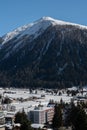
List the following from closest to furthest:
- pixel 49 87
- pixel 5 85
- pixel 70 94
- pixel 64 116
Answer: pixel 64 116 → pixel 70 94 → pixel 49 87 → pixel 5 85

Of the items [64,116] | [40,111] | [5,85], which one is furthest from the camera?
[5,85]

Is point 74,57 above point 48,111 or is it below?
above

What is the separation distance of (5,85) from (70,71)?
27427 mm

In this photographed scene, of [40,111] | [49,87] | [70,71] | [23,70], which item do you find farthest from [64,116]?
[23,70]

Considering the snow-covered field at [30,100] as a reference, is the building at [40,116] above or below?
below

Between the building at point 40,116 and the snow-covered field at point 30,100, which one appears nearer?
the building at point 40,116

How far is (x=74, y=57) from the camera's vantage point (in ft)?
655

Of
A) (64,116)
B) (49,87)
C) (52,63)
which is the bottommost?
(64,116)

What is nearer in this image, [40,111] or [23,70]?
[40,111]

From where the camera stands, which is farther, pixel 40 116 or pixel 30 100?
pixel 30 100

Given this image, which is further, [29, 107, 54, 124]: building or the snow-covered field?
the snow-covered field

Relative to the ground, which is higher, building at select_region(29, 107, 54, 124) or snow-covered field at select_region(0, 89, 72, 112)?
snow-covered field at select_region(0, 89, 72, 112)

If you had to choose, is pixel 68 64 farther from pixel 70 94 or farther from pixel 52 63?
pixel 70 94

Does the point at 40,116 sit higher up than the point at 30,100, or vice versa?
the point at 30,100
